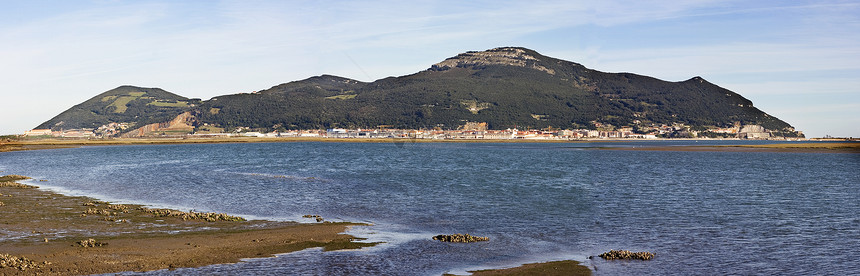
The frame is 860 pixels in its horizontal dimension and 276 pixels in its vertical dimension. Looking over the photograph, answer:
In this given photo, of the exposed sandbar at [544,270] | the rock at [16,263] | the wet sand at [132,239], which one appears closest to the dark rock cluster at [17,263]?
the rock at [16,263]

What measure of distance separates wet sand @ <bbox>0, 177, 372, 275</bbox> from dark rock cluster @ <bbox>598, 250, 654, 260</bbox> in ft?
30.8

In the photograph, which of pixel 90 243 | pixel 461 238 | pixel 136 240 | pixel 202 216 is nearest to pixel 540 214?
pixel 461 238

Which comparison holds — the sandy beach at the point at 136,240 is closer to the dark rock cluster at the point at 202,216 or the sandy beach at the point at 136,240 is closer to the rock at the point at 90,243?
the rock at the point at 90,243

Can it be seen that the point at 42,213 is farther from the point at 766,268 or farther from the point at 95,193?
the point at 766,268

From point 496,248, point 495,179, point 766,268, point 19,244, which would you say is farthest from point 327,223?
point 495,179

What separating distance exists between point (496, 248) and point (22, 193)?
3508cm

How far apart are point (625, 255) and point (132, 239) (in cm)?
1866

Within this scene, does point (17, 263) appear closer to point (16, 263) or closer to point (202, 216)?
point (16, 263)

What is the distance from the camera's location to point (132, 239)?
24.7 metres

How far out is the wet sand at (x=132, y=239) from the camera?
2031 cm

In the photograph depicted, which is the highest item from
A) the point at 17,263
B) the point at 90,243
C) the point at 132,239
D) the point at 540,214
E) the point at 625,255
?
the point at 17,263

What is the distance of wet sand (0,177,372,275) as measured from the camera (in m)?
20.3

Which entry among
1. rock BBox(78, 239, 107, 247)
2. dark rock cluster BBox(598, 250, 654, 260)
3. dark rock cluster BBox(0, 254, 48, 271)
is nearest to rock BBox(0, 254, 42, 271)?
dark rock cluster BBox(0, 254, 48, 271)

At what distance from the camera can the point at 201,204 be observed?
38.8 m
